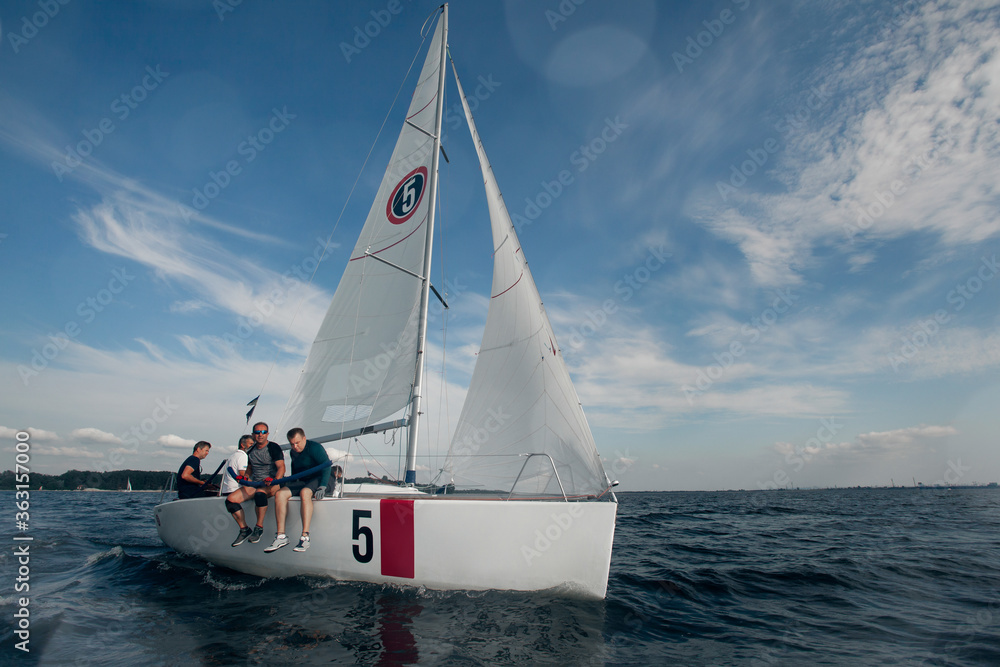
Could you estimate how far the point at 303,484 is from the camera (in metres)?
5.70

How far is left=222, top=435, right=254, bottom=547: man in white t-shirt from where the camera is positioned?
5535 millimetres

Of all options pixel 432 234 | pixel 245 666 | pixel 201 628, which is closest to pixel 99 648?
pixel 201 628

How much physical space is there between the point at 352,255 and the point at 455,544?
7109 mm

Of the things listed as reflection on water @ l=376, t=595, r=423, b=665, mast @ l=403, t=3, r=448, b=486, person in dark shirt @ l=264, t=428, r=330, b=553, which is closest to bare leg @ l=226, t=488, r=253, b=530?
person in dark shirt @ l=264, t=428, r=330, b=553

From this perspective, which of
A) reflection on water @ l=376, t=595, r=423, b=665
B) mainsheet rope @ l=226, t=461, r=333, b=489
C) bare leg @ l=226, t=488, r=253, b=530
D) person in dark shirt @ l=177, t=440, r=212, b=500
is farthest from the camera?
person in dark shirt @ l=177, t=440, r=212, b=500

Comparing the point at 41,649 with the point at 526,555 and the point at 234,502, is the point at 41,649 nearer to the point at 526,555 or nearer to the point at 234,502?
the point at 234,502

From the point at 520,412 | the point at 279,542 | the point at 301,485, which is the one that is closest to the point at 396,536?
the point at 279,542

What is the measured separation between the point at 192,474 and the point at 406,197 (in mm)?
6605

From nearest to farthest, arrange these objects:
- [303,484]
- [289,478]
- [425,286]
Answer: [289,478] < [303,484] < [425,286]

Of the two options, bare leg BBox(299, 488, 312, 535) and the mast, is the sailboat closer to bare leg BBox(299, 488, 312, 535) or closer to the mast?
the mast

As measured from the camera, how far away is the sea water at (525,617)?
370 cm

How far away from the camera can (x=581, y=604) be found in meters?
4.87

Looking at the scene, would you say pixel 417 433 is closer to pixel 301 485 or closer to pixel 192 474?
pixel 301 485

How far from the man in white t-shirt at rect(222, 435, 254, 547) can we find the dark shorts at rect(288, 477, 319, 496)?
0.61 m
